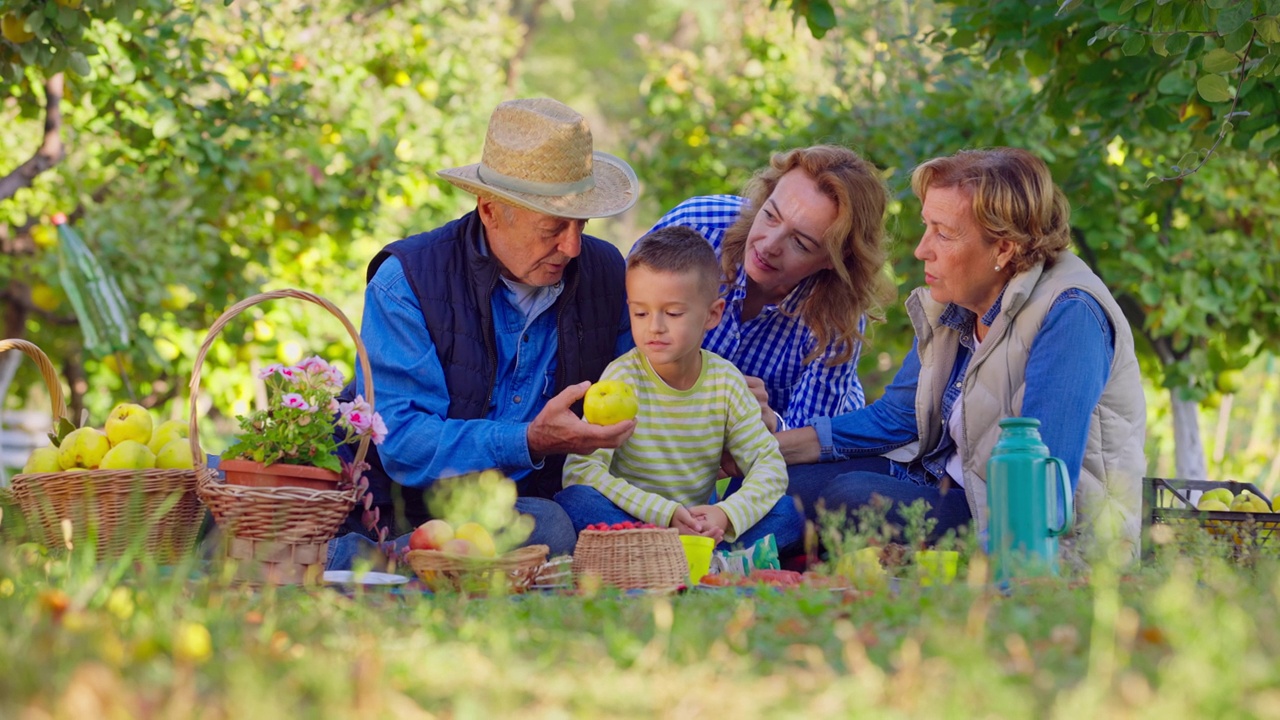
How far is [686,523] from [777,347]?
1238 millimetres

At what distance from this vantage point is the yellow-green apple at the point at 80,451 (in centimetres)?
386

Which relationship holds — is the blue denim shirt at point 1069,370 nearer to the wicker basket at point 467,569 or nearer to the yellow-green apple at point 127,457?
the wicker basket at point 467,569

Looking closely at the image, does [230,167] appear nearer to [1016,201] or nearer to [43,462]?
[43,462]

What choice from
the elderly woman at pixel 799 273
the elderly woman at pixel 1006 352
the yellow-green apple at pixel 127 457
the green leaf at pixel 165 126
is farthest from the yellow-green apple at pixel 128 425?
the green leaf at pixel 165 126

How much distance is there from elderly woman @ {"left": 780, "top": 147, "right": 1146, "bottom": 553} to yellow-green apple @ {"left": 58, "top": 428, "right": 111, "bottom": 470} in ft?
7.66

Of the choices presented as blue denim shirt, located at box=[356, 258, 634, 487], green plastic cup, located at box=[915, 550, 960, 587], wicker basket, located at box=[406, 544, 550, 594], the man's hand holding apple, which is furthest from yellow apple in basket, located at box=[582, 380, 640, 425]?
green plastic cup, located at box=[915, 550, 960, 587]

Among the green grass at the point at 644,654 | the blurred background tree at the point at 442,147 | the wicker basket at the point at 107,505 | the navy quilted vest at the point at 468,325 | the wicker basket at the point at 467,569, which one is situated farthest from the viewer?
the blurred background tree at the point at 442,147

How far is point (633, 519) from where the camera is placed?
4.29 m

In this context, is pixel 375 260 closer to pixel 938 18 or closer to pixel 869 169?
pixel 869 169

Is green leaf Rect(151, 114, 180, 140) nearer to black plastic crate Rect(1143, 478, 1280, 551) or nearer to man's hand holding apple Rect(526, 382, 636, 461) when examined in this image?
man's hand holding apple Rect(526, 382, 636, 461)

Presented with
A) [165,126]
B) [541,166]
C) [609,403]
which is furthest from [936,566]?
[165,126]

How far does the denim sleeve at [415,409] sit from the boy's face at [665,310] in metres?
0.52

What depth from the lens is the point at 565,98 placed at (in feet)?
77.7

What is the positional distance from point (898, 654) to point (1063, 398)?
1.91 metres
